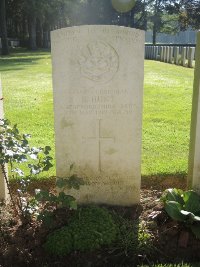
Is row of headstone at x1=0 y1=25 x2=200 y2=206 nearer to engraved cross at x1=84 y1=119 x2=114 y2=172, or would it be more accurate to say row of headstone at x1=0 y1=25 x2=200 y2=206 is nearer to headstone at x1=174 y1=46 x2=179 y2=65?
engraved cross at x1=84 y1=119 x2=114 y2=172

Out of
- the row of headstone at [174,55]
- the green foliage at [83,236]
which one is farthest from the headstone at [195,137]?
the row of headstone at [174,55]

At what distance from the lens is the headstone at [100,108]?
3549 millimetres

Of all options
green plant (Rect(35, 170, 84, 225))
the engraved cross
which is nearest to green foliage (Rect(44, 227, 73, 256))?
green plant (Rect(35, 170, 84, 225))

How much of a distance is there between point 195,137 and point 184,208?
773mm

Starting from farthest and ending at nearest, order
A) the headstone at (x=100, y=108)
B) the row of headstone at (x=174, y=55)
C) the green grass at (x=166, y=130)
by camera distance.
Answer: the row of headstone at (x=174, y=55) < the green grass at (x=166, y=130) < the headstone at (x=100, y=108)

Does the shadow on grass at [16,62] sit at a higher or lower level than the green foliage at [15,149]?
lower

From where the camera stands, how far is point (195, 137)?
385 cm

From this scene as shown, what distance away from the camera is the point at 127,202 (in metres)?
4.02

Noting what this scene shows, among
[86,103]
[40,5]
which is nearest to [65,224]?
[86,103]

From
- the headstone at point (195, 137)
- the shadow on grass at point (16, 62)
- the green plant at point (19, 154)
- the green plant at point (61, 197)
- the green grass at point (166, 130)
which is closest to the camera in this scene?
the green plant at point (19, 154)

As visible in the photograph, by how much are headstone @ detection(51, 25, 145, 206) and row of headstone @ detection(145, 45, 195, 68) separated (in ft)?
57.5

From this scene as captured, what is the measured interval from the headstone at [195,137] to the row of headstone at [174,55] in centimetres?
1725

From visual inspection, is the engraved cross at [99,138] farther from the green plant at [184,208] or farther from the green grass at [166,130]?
the green grass at [166,130]

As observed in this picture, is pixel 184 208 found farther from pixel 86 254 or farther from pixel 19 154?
pixel 19 154
